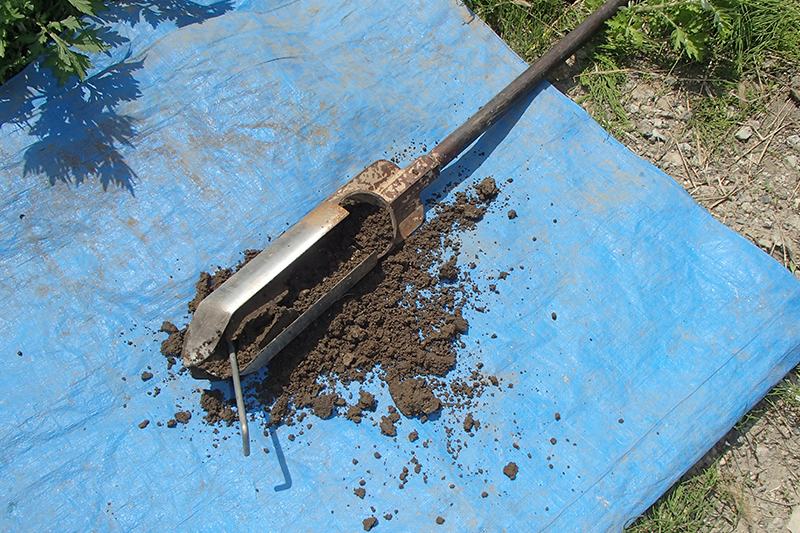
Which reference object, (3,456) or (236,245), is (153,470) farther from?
(236,245)

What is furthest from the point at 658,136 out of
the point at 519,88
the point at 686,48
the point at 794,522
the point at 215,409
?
the point at 215,409

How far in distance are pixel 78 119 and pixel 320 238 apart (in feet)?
4.98

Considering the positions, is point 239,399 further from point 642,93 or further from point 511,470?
point 642,93

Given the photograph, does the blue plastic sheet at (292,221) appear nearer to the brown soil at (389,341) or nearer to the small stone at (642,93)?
the brown soil at (389,341)

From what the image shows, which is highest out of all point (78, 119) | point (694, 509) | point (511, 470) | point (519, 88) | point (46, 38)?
point (46, 38)

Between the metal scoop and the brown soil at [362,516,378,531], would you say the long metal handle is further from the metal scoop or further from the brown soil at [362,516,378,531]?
the brown soil at [362,516,378,531]

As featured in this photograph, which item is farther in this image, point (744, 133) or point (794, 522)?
point (744, 133)

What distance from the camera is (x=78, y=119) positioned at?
2.59 metres

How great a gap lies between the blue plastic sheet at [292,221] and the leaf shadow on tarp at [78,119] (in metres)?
0.01

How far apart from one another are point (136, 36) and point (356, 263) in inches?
70.2

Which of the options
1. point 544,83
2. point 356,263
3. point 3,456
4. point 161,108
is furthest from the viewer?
point 544,83

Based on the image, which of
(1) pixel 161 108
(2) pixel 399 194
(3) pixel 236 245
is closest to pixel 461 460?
(2) pixel 399 194

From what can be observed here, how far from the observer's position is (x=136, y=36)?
2.68 m

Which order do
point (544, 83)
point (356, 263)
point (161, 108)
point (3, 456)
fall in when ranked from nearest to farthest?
point (3, 456), point (356, 263), point (161, 108), point (544, 83)
